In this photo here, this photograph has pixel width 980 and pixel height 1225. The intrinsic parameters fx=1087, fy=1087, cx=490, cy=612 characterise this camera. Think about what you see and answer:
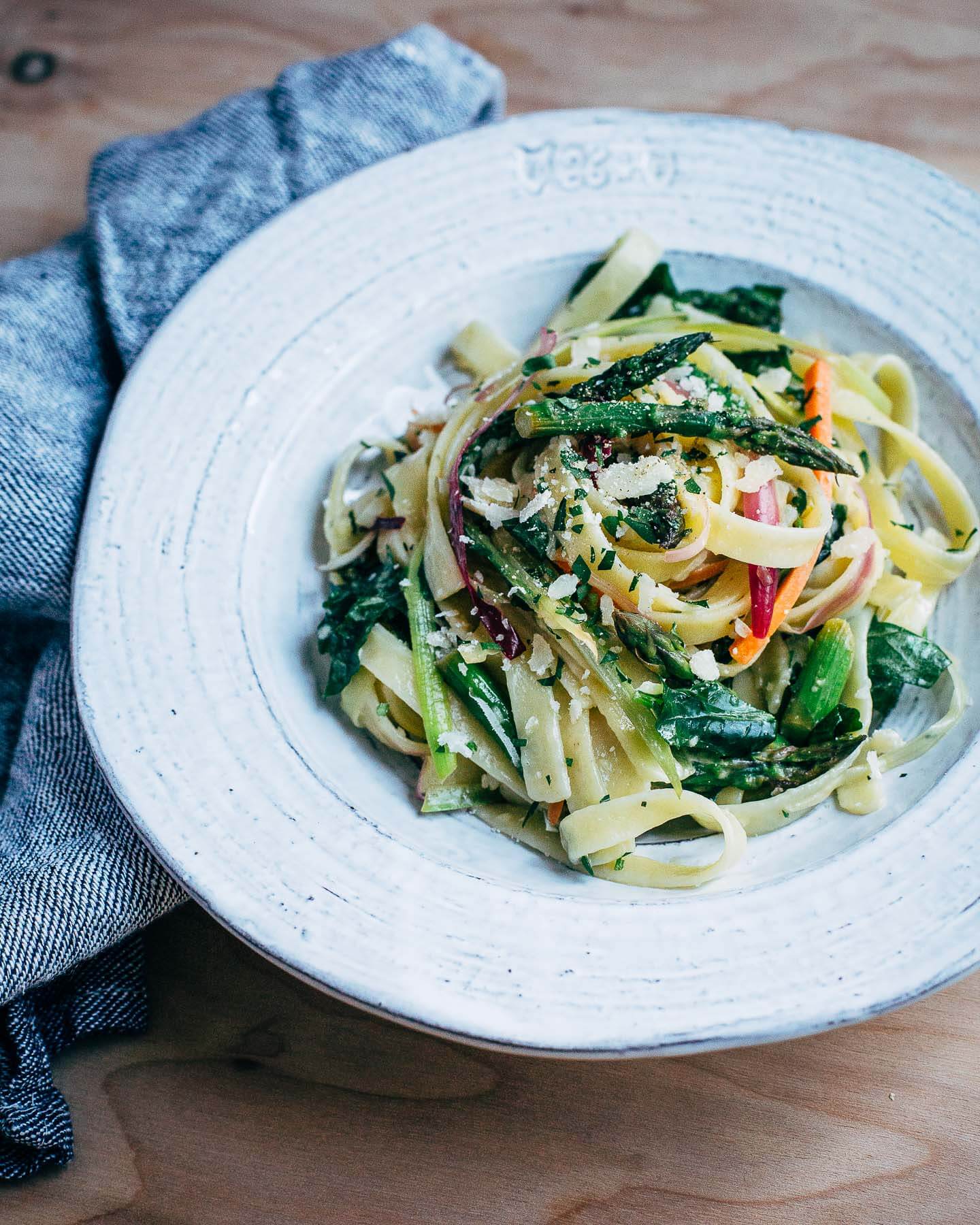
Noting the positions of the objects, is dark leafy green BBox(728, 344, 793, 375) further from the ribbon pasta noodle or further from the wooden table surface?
the wooden table surface

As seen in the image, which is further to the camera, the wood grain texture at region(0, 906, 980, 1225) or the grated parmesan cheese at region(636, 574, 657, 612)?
the grated parmesan cheese at region(636, 574, 657, 612)

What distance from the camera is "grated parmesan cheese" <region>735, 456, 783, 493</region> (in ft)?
10.5

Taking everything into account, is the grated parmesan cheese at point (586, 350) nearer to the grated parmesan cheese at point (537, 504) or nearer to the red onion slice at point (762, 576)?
the grated parmesan cheese at point (537, 504)

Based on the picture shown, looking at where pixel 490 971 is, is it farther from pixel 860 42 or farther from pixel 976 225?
pixel 860 42

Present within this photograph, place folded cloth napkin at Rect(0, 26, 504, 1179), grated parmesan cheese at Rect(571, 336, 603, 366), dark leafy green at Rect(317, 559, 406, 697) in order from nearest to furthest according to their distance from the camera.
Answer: folded cloth napkin at Rect(0, 26, 504, 1179), dark leafy green at Rect(317, 559, 406, 697), grated parmesan cheese at Rect(571, 336, 603, 366)

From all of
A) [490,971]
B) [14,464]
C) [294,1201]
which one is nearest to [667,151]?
[14,464]

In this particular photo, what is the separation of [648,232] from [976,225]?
111 cm

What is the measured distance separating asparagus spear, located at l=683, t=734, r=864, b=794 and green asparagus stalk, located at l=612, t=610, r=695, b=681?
0.90 feet

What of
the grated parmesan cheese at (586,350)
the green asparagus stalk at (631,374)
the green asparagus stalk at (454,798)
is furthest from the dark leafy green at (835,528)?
the green asparagus stalk at (454,798)

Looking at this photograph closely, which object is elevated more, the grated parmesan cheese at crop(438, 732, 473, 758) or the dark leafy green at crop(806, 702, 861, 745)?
the dark leafy green at crop(806, 702, 861, 745)

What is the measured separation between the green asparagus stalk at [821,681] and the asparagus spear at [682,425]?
505 millimetres

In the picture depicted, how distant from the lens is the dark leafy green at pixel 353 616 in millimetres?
3357

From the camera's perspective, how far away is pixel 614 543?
327cm

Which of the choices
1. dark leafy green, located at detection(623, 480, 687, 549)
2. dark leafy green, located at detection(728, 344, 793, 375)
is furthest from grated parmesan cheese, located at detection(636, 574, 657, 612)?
dark leafy green, located at detection(728, 344, 793, 375)
